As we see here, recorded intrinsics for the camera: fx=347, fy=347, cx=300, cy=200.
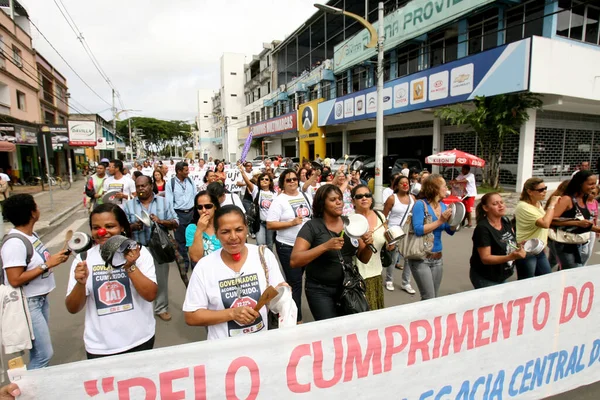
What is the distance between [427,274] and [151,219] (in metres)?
3.17

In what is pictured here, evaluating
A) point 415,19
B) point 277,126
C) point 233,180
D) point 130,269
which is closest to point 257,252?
point 130,269

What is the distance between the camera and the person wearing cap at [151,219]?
422cm

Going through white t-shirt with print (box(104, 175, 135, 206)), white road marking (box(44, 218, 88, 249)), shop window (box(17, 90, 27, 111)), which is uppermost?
shop window (box(17, 90, 27, 111))

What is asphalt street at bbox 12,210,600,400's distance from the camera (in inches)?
138

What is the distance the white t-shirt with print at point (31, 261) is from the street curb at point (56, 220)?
26.4 feet

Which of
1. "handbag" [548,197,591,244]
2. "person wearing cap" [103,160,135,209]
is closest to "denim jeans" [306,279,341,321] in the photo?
"handbag" [548,197,591,244]

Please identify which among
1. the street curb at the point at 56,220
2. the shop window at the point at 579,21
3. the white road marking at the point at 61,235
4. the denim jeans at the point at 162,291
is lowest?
the white road marking at the point at 61,235

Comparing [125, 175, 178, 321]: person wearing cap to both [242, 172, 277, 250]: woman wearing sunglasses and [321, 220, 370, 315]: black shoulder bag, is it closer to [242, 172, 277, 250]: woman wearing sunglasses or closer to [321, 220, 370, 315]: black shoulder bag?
[242, 172, 277, 250]: woman wearing sunglasses

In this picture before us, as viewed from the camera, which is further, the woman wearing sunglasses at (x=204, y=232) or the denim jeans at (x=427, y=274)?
the denim jeans at (x=427, y=274)

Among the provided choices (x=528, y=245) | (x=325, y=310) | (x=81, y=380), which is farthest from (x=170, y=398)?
(x=528, y=245)

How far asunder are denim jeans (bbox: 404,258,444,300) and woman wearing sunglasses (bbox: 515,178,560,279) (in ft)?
3.12

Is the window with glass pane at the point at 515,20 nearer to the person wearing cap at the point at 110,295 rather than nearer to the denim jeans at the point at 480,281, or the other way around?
the denim jeans at the point at 480,281

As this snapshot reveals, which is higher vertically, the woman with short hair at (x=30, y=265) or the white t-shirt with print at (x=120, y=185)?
the white t-shirt with print at (x=120, y=185)

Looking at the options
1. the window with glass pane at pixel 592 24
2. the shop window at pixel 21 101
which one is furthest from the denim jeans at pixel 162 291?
the shop window at pixel 21 101
